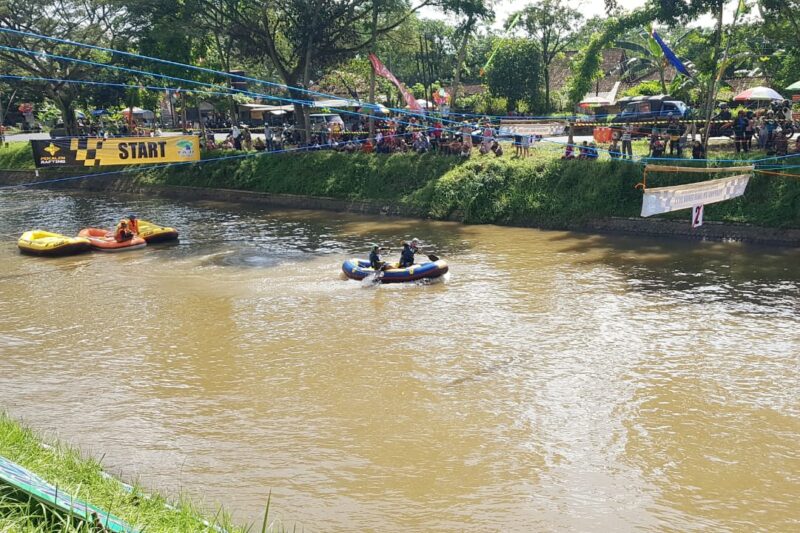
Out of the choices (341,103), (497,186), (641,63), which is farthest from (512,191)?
(641,63)

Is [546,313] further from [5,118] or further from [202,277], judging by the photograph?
[5,118]

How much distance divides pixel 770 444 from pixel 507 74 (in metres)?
36.9

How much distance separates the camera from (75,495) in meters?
6.79

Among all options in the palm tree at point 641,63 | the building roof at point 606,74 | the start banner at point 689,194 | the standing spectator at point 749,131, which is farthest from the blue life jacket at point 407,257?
the building roof at point 606,74

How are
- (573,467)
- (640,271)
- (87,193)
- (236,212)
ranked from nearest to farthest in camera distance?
(573,467) → (640,271) → (236,212) → (87,193)

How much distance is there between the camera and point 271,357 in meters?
14.5

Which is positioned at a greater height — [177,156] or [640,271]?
[177,156]

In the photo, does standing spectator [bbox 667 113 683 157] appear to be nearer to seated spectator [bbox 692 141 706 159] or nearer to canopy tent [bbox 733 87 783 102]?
seated spectator [bbox 692 141 706 159]

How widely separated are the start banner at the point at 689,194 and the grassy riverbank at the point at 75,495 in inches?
566

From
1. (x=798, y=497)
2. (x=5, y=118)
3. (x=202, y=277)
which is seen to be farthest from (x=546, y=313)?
(x=5, y=118)

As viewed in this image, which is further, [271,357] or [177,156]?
[177,156]

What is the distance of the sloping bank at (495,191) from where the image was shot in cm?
2311

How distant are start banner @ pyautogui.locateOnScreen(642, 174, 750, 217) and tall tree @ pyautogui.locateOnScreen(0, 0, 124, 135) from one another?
95.4 ft

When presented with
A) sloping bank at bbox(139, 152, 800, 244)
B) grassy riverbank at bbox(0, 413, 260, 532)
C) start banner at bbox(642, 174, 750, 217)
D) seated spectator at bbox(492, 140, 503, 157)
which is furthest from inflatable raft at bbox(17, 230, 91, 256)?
start banner at bbox(642, 174, 750, 217)
